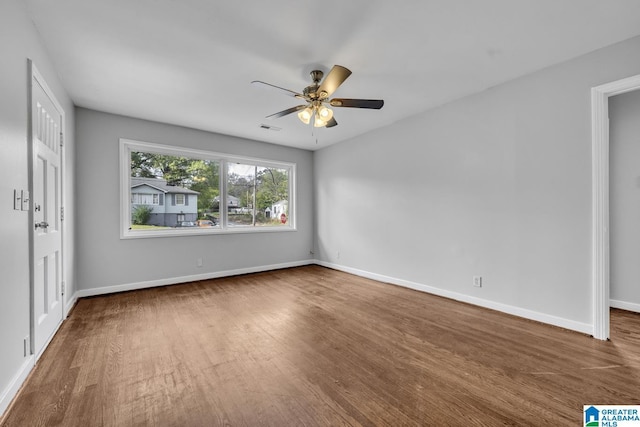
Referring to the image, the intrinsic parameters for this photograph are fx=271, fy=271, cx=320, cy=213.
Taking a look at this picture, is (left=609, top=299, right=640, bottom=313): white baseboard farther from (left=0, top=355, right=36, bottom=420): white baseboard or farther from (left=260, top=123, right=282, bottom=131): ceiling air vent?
(left=0, top=355, right=36, bottom=420): white baseboard

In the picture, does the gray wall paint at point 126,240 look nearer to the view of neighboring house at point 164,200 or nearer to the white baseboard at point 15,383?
the view of neighboring house at point 164,200

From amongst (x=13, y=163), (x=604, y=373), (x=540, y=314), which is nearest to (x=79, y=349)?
(x=13, y=163)

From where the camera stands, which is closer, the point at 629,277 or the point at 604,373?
the point at 604,373

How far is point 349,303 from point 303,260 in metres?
2.61

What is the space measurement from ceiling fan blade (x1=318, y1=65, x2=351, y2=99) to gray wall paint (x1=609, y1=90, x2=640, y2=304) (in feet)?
11.3

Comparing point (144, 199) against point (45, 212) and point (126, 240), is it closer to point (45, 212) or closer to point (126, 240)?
point (126, 240)

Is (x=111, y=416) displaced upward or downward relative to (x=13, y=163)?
downward

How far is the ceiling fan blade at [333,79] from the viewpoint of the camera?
228 centimetres

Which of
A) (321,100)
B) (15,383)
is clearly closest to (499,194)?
(321,100)

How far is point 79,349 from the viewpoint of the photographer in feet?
7.58

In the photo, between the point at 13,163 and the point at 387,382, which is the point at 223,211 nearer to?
the point at 13,163

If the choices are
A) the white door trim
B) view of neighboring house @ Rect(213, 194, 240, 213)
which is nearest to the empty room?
the white door trim

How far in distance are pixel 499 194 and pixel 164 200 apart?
4.80m

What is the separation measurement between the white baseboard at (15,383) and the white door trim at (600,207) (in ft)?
14.4
